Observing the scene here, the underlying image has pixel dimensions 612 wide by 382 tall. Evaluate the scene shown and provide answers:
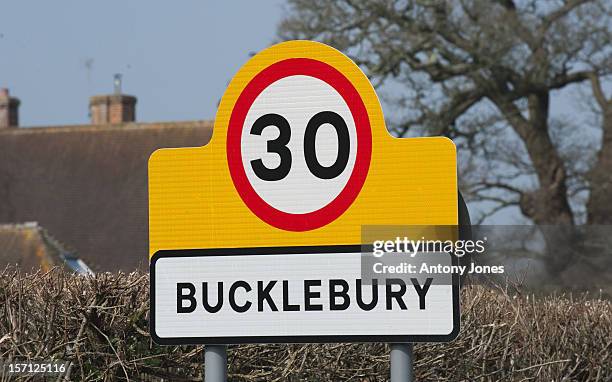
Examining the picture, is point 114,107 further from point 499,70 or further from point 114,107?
point 499,70

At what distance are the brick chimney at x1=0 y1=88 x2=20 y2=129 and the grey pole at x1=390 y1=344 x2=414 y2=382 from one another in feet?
147

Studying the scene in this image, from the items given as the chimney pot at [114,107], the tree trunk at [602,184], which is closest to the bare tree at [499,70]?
the tree trunk at [602,184]

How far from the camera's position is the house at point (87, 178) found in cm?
3681

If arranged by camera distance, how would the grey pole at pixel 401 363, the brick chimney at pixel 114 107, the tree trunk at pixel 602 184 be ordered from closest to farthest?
the grey pole at pixel 401 363
the tree trunk at pixel 602 184
the brick chimney at pixel 114 107

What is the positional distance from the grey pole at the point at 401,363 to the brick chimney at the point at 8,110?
44.9 m

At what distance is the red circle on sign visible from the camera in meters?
3.15

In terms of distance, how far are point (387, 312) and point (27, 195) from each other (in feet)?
123

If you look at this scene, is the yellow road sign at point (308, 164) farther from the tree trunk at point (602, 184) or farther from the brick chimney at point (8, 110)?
the brick chimney at point (8, 110)

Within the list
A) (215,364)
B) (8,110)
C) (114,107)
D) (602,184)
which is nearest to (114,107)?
(114,107)

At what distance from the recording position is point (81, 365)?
4.61 metres

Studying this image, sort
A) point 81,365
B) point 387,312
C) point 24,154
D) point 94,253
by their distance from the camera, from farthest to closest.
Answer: point 24,154 → point 94,253 → point 81,365 → point 387,312

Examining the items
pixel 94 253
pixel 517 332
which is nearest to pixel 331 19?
pixel 94 253

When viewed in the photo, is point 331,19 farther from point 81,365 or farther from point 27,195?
point 81,365

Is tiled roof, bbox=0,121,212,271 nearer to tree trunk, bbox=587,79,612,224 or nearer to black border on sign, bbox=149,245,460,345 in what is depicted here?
tree trunk, bbox=587,79,612,224
